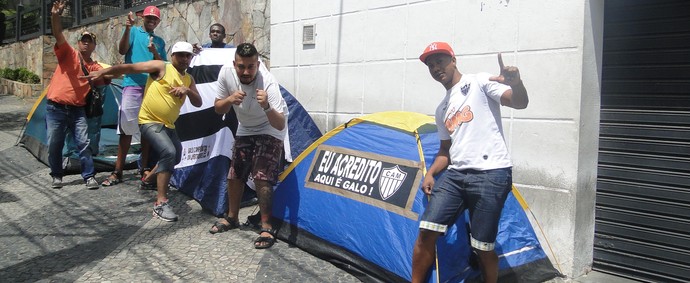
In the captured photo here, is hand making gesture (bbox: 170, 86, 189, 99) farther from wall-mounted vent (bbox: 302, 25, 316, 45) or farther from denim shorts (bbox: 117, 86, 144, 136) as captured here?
wall-mounted vent (bbox: 302, 25, 316, 45)

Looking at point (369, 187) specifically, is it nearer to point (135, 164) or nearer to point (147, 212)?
point (147, 212)

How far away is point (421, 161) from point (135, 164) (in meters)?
4.57

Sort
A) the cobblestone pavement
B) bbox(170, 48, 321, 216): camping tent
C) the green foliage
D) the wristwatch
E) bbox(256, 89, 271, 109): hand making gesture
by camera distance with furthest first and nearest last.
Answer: the green foliage → bbox(170, 48, 321, 216): camping tent → the wristwatch → bbox(256, 89, 271, 109): hand making gesture → the cobblestone pavement

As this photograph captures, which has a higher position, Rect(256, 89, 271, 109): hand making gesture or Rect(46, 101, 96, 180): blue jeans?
Rect(256, 89, 271, 109): hand making gesture

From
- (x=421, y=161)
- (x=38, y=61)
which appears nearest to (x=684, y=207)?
(x=421, y=161)

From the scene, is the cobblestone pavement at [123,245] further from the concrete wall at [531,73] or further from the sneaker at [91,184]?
the concrete wall at [531,73]

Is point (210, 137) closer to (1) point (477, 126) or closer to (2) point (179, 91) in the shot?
(2) point (179, 91)

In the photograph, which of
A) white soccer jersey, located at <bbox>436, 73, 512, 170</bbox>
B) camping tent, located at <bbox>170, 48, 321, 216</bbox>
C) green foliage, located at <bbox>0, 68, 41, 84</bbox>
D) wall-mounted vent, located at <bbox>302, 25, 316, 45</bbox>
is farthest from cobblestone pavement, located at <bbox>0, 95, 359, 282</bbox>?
green foliage, located at <bbox>0, 68, 41, 84</bbox>

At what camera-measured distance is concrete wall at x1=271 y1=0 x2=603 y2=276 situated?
406 centimetres

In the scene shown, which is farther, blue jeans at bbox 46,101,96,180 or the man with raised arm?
blue jeans at bbox 46,101,96,180

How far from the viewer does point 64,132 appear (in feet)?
19.4

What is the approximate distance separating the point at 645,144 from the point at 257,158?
9.76ft

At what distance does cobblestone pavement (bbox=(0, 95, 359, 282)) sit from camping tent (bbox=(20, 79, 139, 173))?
65cm

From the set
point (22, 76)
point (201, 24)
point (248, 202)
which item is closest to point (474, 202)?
point (248, 202)
